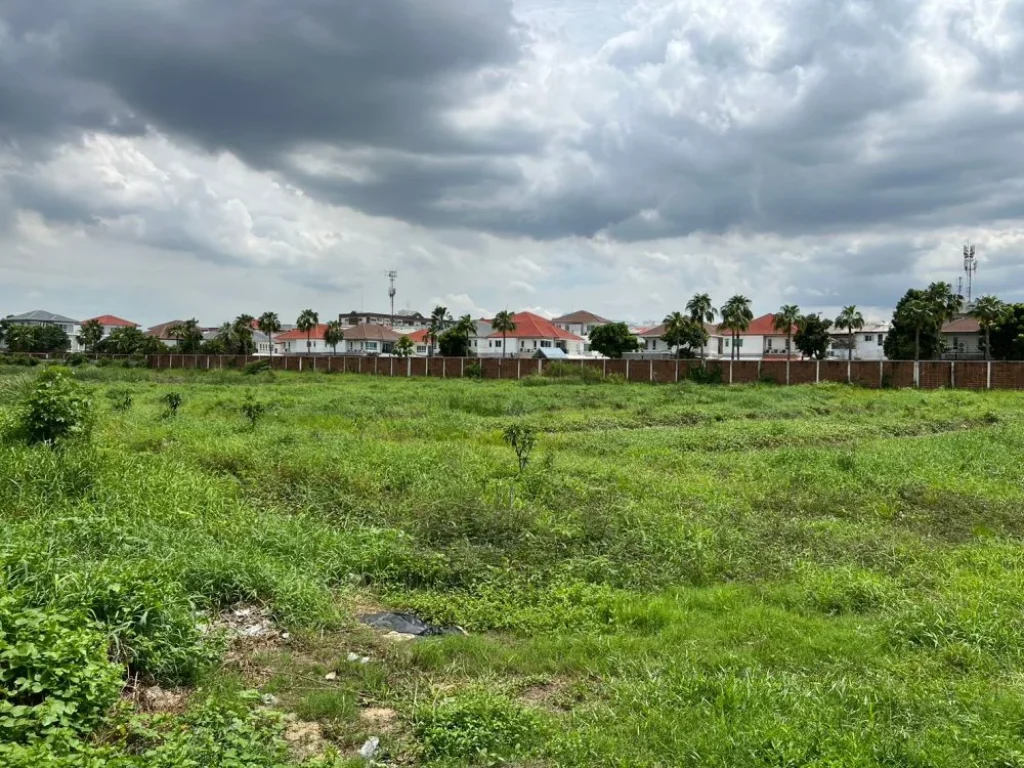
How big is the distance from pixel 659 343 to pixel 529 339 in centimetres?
1456

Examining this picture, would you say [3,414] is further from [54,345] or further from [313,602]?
[54,345]

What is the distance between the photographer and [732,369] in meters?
42.1

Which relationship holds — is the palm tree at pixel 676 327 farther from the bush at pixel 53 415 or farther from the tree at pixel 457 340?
the bush at pixel 53 415

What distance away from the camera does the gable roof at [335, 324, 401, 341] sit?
85.3 m

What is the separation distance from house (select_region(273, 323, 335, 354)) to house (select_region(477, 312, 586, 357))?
→ 1982cm

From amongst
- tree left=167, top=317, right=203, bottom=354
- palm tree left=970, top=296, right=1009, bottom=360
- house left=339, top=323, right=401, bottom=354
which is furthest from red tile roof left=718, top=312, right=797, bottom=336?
tree left=167, top=317, right=203, bottom=354

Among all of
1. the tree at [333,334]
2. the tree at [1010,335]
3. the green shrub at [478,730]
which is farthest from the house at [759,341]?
the green shrub at [478,730]

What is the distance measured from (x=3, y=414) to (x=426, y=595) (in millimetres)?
9157

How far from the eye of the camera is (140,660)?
4422mm

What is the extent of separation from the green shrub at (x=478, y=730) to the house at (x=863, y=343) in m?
75.9

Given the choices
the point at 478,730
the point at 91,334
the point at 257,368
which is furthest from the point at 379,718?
the point at 91,334

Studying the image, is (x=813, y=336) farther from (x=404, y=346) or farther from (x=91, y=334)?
(x=91, y=334)

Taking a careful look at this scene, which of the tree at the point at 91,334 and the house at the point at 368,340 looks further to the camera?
the house at the point at 368,340

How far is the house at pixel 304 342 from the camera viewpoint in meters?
89.9
